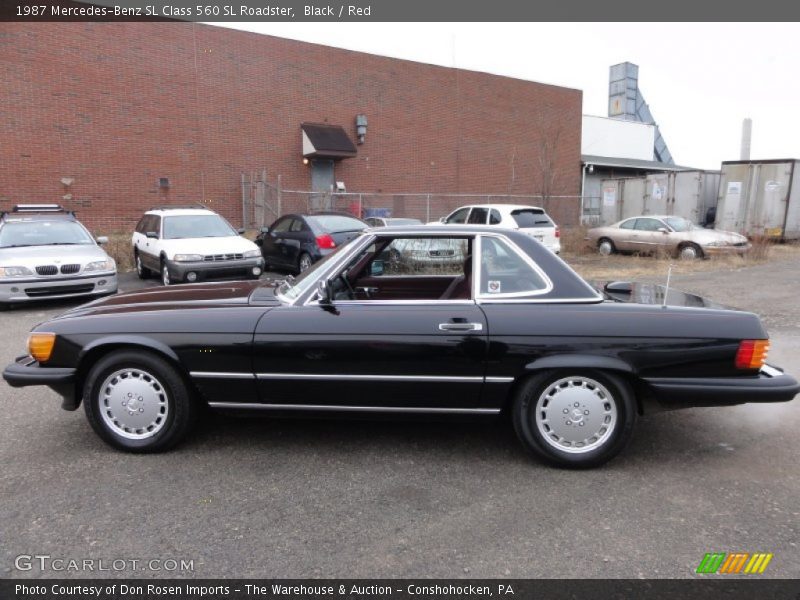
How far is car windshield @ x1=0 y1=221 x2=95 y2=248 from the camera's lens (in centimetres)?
950

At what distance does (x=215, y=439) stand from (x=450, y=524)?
6.00 feet

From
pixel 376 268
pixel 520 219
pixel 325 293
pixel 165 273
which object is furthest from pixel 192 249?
pixel 325 293

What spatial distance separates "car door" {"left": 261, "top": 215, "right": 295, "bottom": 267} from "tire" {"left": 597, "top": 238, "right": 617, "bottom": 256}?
9442 millimetres

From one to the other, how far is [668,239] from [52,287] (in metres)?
14.2

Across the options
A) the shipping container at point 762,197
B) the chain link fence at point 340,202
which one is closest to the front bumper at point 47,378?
the chain link fence at point 340,202

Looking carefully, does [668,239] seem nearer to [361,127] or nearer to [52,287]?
[361,127]

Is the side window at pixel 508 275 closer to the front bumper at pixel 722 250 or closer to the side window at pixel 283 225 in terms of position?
the side window at pixel 283 225

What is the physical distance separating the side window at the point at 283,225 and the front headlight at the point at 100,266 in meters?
4.11

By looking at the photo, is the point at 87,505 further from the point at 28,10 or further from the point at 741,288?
the point at 28,10

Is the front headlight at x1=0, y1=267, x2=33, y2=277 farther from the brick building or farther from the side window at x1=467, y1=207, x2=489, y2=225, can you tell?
the brick building

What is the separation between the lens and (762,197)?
18.7 metres

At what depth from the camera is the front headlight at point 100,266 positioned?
9139 mm

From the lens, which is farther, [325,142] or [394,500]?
[325,142]

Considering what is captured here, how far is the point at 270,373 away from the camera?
3.57 meters
